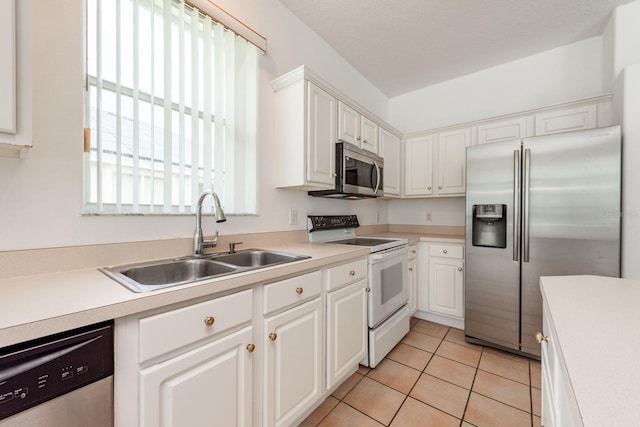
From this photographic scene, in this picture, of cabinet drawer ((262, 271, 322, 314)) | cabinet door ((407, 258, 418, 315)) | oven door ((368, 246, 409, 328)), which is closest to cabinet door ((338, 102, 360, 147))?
oven door ((368, 246, 409, 328))

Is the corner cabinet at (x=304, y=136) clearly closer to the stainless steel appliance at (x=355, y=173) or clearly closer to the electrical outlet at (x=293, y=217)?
the stainless steel appliance at (x=355, y=173)

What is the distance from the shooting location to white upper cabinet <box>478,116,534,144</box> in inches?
99.2

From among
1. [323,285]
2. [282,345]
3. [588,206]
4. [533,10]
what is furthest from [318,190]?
[533,10]

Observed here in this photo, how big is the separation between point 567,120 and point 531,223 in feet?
3.61

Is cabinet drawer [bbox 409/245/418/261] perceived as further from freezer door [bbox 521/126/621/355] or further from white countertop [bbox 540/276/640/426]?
white countertop [bbox 540/276/640/426]

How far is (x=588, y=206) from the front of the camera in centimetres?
189

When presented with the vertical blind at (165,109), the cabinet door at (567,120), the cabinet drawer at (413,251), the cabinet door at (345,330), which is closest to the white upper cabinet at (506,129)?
the cabinet door at (567,120)

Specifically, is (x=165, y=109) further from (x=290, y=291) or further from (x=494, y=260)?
(x=494, y=260)

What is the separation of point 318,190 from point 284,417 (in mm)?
1515

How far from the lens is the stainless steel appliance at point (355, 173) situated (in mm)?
2137

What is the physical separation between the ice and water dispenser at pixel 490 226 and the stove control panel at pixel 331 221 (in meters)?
1.09

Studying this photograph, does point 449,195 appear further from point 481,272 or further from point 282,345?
point 282,345

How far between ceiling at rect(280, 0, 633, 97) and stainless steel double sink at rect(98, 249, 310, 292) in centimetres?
198

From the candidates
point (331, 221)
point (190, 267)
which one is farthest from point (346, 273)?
point (190, 267)
